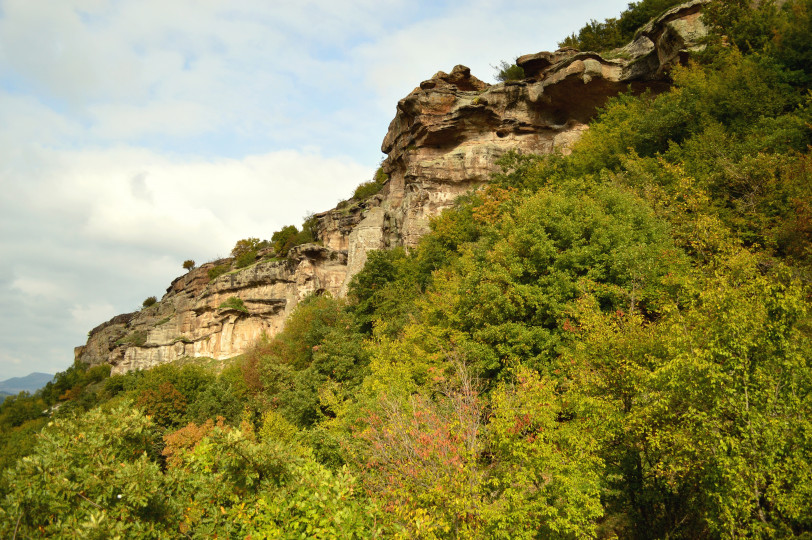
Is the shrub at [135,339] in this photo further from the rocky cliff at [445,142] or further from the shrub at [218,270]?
the shrub at [218,270]

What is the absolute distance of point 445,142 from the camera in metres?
40.1

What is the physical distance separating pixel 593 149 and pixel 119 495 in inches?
1127

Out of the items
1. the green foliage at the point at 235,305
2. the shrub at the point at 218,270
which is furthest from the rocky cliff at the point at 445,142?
the shrub at the point at 218,270

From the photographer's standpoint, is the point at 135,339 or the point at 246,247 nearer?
the point at 135,339

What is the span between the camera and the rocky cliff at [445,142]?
3447 cm

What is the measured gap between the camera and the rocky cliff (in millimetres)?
34469

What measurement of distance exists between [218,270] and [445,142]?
44566 mm

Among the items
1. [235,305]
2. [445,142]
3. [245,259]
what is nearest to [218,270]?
[245,259]

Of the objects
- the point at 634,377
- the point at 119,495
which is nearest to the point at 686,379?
the point at 634,377

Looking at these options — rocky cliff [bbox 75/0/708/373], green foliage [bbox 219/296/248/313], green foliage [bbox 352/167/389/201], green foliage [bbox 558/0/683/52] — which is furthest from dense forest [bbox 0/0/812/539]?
green foliage [bbox 352/167/389/201]

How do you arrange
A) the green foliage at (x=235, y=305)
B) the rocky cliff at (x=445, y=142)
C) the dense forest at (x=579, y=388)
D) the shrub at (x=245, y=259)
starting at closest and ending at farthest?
the dense forest at (x=579, y=388) → the rocky cliff at (x=445, y=142) → the green foliage at (x=235, y=305) → the shrub at (x=245, y=259)

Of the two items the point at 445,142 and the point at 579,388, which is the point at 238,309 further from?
the point at 579,388

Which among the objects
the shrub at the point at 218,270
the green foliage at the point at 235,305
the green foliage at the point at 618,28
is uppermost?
the green foliage at the point at 618,28

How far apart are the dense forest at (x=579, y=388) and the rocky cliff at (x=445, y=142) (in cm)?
628
